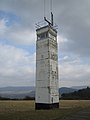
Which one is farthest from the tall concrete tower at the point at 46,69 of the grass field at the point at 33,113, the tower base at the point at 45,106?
the grass field at the point at 33,113

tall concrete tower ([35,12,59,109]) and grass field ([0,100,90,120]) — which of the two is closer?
grass field ([0,100,90,120])

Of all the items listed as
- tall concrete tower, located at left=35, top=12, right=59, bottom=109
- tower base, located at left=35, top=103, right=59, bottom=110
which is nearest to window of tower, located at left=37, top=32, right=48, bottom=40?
tall concrete tower, located at left=35, top=12, right=59, bottom=109

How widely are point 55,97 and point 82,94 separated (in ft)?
194

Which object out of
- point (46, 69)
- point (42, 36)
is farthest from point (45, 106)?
point (42, 36)

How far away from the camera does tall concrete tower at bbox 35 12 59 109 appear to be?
120 feet

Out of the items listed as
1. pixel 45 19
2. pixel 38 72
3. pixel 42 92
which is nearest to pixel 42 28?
pixel 45 19

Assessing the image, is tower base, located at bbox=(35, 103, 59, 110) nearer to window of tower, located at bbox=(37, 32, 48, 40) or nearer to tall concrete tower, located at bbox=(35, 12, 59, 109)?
tall concrete tower, located at bbox=(35, 12, 59, 109)

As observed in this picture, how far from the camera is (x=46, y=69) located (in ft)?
120

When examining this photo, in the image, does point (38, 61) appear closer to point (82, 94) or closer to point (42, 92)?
point (42, 92)

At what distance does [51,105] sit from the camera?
120ft

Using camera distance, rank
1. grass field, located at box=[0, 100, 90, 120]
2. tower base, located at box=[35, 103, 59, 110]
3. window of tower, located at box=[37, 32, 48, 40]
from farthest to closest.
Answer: window of tower, located at box=[37, 32, 48, 40] < tower base, located at box=[35, 103, 59, 110] < grass field, located at box=[0, 100, 90, 120]

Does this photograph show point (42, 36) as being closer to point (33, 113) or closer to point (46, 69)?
point (46, 69)

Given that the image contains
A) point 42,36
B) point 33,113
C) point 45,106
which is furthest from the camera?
point 42,36

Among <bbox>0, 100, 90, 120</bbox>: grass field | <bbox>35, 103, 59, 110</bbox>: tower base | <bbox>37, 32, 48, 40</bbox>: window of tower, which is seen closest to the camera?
<bbox>0, 100, 90, 120</bbox>: grass field
